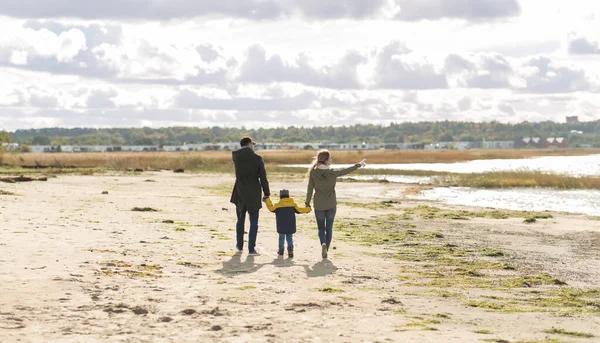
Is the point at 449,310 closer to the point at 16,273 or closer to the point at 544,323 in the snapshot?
the point at 544,323

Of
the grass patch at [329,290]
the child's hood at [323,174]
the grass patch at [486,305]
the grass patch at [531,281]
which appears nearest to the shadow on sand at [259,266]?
the grass patch at [329,290]

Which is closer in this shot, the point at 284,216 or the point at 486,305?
the point at 486,305

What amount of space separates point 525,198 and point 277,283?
95.2 ft

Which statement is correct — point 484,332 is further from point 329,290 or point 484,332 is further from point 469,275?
point 469,275

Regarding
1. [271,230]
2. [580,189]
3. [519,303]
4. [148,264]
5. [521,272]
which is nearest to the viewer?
[519,303]

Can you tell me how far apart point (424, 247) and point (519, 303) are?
5964 mm

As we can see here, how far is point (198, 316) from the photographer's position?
8.73m

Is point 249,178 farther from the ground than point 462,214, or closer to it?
farther from the ground

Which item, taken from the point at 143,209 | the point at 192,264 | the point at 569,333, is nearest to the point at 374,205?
the point at 143,209

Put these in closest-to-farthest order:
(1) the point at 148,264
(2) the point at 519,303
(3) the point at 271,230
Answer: (2) the point at 519,303 < (1) the point at 148,264 < (3) the point at 271,230

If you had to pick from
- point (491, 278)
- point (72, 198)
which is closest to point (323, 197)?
point (491, 278)

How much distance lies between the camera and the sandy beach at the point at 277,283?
27.3ft

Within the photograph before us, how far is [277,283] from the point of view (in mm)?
Answer: 10977

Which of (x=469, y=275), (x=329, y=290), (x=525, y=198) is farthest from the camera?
(x=525, y=198)
